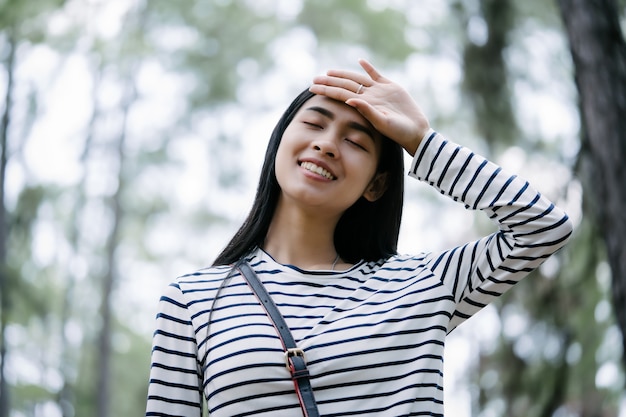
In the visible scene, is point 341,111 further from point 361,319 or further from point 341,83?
point 361,319

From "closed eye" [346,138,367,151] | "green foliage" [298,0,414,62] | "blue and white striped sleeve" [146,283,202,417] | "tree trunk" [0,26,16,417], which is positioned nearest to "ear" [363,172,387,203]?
"closed eye" [346,138,367,151]

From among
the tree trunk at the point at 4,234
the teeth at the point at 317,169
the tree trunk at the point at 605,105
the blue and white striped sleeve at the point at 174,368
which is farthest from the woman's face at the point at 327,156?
the tree trunk at the point at 4,234

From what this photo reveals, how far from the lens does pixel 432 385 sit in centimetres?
166

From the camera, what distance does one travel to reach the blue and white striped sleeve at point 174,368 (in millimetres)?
1690

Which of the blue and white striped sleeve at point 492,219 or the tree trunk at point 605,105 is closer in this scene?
the blue and white striped sleeve at point 492,219

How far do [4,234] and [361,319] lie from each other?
23.4ft

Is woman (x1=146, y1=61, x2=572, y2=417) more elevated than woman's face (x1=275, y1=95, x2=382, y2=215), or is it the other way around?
woman's face (x1=275, y1=95, x2=382, y2=215)

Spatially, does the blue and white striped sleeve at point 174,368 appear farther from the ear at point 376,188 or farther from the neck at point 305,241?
the ear at point 376,188

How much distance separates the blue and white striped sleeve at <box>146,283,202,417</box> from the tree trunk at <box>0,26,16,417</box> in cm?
602

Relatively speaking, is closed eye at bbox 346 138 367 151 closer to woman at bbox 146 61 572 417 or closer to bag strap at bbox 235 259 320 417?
woman at bbox 146 61 572 417

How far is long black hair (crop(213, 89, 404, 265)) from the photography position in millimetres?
1938

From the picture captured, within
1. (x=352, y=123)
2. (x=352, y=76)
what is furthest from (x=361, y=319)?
(x=352, y=76)

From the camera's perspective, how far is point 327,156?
1782mm

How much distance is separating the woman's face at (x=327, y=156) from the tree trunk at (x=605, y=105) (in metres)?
1.62
